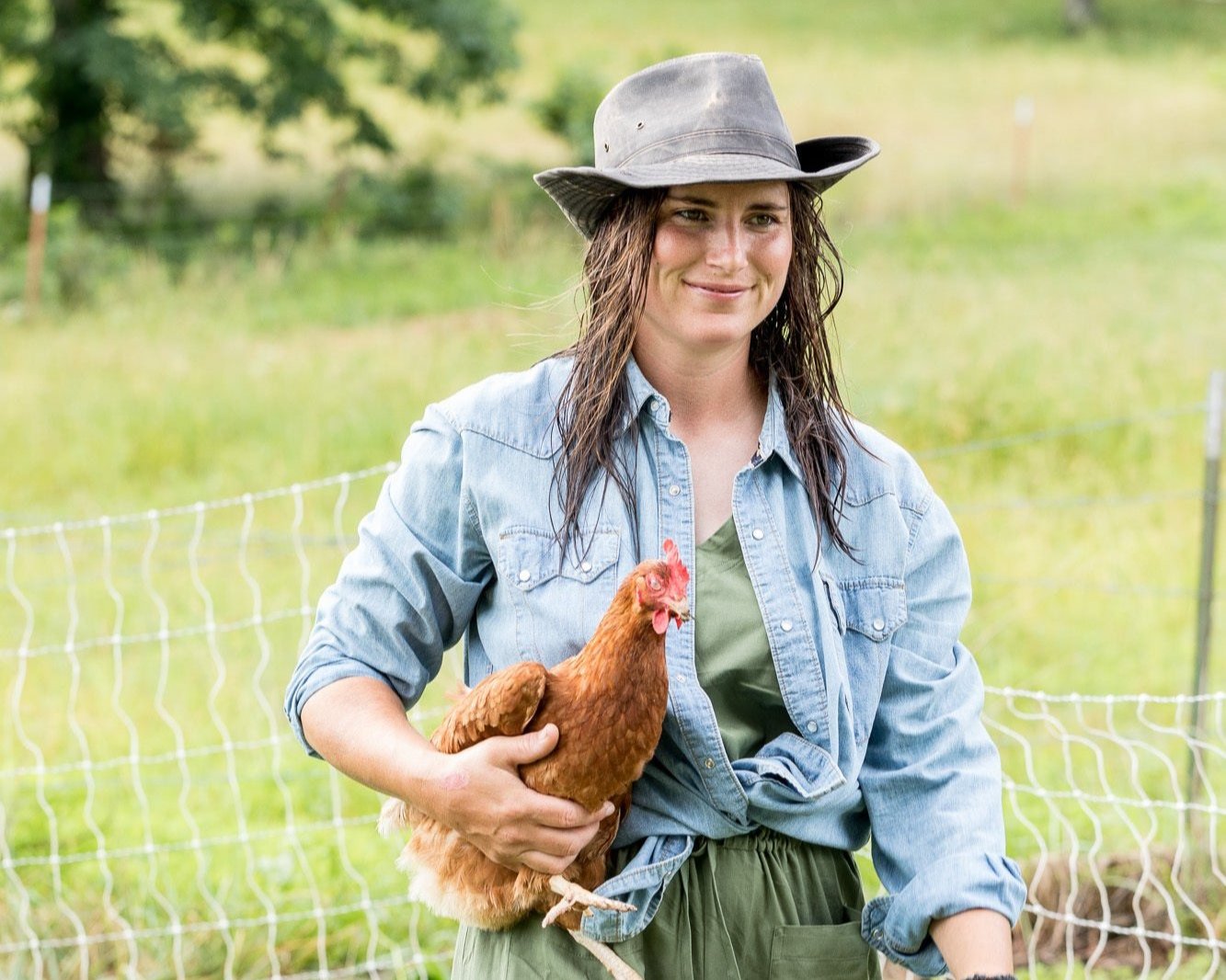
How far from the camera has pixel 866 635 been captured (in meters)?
2.07

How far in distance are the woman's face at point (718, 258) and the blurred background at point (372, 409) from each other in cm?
34

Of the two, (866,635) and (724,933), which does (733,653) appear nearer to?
(866,635)

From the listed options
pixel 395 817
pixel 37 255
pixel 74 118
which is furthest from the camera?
pixel 74 118

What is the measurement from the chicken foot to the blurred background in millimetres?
906

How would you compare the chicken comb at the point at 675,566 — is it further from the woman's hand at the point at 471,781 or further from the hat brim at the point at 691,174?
the hat brim at the point at 691,174

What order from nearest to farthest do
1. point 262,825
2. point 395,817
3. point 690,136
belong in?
point 690,136, point 395,817, point 262,825

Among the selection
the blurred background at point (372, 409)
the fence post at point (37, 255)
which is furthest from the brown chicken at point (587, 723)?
the fence post at point (37, 255)

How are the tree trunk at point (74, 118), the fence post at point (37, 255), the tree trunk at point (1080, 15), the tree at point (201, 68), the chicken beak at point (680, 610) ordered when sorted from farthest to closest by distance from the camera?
the tree trunk at point (1080, 15)
the tree trunk at point (74, 118)
the tree at point (201, 68)
the fence post at point (37, 255)
the chicken beak at point (680, 610)

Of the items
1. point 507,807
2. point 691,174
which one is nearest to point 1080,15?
point 691,174

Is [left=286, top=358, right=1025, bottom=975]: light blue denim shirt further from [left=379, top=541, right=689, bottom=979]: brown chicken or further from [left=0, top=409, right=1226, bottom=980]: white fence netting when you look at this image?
[left=0, top=409, right=1226, bottom=980]: white fence netting

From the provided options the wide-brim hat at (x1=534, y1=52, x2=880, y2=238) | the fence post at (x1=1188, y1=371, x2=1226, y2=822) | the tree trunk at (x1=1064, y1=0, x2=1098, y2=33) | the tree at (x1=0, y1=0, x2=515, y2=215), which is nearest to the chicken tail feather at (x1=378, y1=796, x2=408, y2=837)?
the wide-brim hat at (x1=534, y1=52, x2=880, y2=238)

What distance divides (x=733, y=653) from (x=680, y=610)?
0.17 m

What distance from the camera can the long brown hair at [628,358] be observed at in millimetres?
2020

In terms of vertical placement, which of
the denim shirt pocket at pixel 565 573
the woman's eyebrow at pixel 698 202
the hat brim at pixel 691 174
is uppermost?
the hat brim at pixel 691 174
